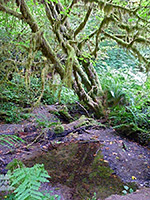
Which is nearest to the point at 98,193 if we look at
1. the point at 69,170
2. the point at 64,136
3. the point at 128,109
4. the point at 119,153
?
the point at 69,170

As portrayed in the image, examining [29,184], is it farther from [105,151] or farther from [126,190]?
[105,151]

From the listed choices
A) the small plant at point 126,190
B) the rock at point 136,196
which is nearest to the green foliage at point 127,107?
the small plant at point 126,190

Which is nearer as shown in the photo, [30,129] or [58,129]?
[58,129]

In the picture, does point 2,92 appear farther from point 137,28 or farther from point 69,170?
point 137,28

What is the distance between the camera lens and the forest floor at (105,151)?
2.38m

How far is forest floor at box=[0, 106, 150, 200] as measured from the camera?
7.79 feet

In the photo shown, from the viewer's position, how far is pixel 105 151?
3508 millimetres

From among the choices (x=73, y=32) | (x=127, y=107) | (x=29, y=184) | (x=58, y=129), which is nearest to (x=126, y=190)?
(x=29, y=184)

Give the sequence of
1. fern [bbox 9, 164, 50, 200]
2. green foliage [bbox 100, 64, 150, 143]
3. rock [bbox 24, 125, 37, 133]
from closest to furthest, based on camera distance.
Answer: fern [bbox 9, 164, 50, 200] → green foliage [bbox 100, 64, 150, 143] → rock [bbox 24, 125, 37, 133]

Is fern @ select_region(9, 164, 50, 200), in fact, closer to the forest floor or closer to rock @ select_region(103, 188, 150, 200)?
the forest floor

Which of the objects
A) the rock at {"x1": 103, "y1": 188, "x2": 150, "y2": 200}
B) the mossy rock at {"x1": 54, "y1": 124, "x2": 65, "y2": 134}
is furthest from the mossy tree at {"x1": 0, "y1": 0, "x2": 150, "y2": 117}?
the rock at {"x1": 103, "y1": 188, "x2": 150, "y2": 200}

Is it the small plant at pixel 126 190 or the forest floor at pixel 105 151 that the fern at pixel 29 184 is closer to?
the forest floor at pixel 105 151

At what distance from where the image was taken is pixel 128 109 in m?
4.74

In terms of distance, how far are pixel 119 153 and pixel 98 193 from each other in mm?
1349
